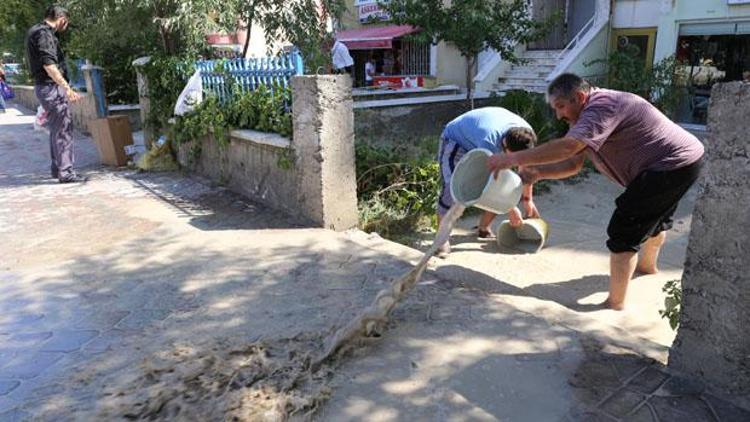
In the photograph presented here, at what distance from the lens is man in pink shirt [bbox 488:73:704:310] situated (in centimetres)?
311

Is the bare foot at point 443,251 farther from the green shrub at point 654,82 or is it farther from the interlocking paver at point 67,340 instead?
the green shrub at point 654,82

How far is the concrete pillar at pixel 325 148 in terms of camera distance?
4.42m

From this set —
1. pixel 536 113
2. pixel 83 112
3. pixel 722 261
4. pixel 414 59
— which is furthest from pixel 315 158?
pixel 414 59

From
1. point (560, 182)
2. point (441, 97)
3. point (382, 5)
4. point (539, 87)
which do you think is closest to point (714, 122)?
point (560, 182)

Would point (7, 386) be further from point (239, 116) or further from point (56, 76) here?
point (56, 76)

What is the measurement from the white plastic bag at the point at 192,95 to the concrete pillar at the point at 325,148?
2047 millimetres

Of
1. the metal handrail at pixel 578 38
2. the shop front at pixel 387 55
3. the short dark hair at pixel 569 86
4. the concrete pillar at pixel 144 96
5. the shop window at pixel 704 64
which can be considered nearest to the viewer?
the short dark hair at pixel 569 86

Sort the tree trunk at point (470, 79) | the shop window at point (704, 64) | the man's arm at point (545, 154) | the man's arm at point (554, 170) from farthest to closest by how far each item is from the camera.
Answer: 1. the shop window at point (704, 64)
2. the tree trunk at point (470, 79)
3. the man's arm at point (554, 170)
4. the man's arm at point (545, 154)

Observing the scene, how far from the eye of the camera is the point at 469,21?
385 inches

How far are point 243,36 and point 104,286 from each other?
674 cm

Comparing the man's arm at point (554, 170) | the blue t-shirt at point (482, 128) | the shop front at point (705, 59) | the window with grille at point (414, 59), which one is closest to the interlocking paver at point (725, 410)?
the man's arm at point (554, 170)

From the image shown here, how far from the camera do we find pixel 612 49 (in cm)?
1318

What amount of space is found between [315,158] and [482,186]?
1.40 metres

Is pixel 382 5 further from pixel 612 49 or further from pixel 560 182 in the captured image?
pixel 612 49
